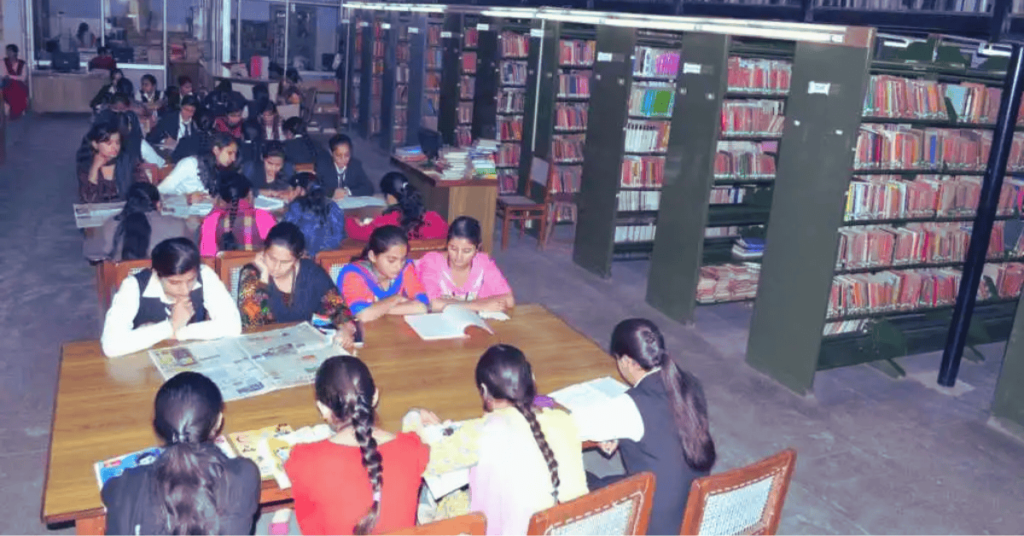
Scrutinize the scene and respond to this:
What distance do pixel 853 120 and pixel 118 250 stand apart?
444 centimetres

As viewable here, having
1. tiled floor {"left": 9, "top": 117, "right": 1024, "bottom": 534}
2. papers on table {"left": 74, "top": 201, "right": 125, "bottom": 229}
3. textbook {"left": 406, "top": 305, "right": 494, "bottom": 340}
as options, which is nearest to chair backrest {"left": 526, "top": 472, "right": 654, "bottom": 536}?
textbook {"left": 406, "top": 305, "right": 494, "bottom": 340}

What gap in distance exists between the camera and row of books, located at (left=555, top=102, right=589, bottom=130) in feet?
30.2

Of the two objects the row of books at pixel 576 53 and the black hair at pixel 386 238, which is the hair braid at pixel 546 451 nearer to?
the black hair at pixel 386 238

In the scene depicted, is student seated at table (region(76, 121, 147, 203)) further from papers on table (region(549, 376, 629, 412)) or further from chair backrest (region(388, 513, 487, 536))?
chair backrest (region(388, 513, 487, 536))

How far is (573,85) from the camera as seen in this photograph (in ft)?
30.2

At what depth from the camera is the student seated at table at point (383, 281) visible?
427 cm

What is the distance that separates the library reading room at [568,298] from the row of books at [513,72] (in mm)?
41

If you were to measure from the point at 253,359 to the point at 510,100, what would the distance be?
7058mm

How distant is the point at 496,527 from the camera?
9.02ft

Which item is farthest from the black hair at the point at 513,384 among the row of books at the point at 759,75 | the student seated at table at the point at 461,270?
the row of books at the point at 759,75

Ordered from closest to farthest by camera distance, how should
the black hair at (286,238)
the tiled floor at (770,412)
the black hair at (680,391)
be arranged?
the black hair at (680,391) < the black hair at (286,238) < the tiled floor at (770,412)

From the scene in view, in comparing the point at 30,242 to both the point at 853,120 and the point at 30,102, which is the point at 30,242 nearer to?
the point at 853,120

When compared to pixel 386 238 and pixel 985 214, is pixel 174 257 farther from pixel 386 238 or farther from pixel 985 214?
pixel 985 214

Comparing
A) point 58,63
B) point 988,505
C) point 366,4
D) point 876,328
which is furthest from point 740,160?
point 58,63
